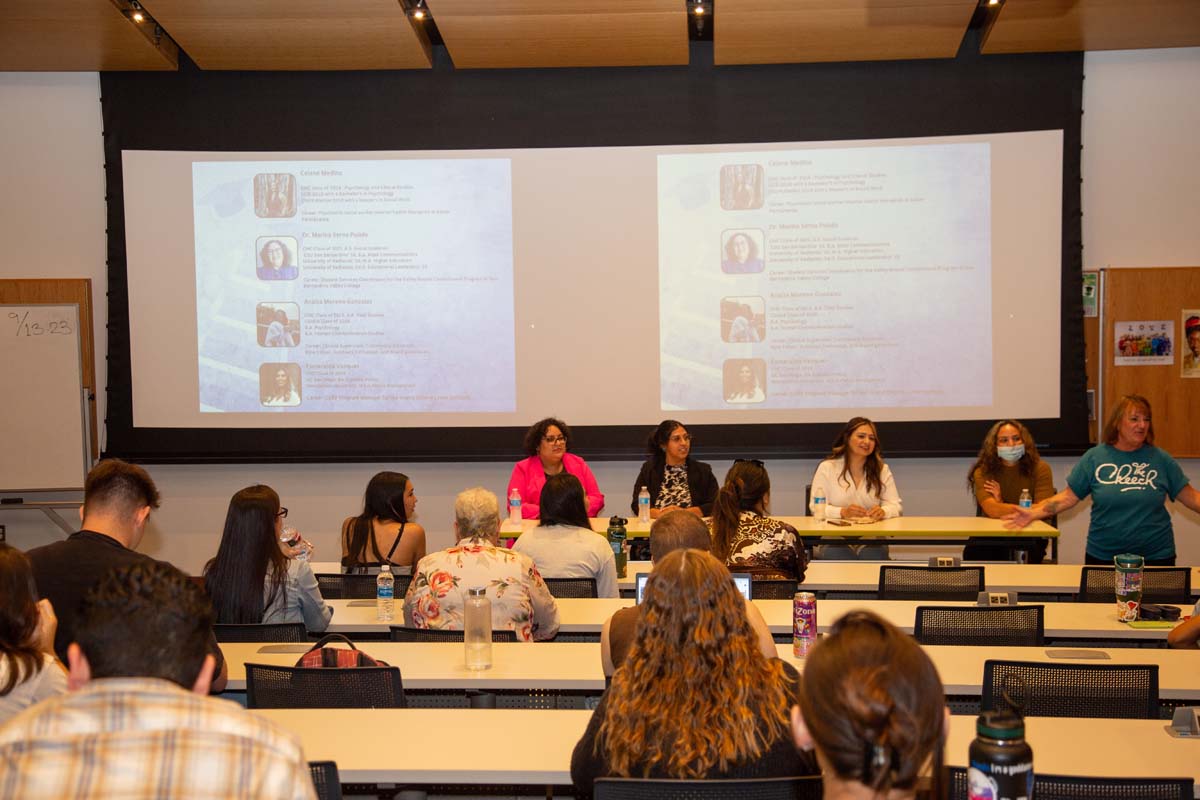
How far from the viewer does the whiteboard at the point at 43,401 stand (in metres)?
8.02

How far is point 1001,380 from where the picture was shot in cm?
766

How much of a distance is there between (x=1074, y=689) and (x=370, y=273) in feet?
19.9

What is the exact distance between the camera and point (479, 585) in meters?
3.82

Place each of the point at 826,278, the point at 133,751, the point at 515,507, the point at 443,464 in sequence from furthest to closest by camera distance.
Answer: the point at 443,464 < the point at 826,278 < the point at 515,507 < the point at 133,751

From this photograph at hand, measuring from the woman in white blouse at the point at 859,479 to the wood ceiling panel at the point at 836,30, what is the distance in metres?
2.64

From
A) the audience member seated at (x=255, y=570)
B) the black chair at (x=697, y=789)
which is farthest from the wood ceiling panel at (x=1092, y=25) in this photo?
the black chair at (x=697, y=789)

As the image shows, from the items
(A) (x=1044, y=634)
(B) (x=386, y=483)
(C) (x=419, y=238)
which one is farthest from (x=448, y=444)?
(A) (x=1044, y=634)

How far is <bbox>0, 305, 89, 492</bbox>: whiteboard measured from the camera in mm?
8016

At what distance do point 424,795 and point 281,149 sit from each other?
242 inches

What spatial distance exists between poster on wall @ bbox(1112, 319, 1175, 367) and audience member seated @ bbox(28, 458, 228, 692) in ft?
21.7

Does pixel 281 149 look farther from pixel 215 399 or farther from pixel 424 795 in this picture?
pixel 424 795

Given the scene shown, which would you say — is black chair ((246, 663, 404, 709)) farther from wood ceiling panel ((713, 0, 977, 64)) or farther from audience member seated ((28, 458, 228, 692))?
wood ceiling panel ((713, 0, 977, 64))

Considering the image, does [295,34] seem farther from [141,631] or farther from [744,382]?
[141,631]

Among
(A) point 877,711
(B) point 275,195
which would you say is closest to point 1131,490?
(A) point 877,711
